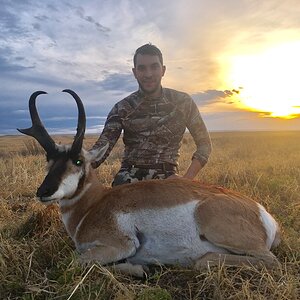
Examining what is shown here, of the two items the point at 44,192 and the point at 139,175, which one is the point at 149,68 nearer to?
the point at 139,175

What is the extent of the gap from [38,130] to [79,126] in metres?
0.53

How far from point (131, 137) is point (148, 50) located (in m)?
1.60

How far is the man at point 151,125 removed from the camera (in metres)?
7.26

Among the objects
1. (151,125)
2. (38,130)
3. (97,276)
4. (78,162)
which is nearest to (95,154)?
(78,162)

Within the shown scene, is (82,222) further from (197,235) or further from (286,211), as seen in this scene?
(286,211)

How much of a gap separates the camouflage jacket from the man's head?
212mm

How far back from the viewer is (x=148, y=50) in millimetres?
7270

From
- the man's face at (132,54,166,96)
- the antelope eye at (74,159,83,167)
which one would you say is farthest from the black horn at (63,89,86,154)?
the man's face at (132,54,166,96)

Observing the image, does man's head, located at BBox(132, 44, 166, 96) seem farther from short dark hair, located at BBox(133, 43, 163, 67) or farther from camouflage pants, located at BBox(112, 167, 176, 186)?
camouflage pants, located at BBox(112, 167, 176, 186)

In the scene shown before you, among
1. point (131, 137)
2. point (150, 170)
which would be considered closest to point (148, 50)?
point (131, 137)

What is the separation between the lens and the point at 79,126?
4.99m

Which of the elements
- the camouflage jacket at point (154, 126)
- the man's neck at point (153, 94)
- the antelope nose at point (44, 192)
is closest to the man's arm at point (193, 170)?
the camouflage jacket at point (154, 126)

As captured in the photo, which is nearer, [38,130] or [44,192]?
[44,192]

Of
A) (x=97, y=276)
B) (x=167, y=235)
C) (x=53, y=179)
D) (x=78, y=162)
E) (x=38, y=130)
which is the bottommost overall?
(x=97, y=276)
